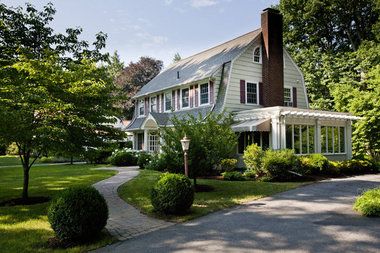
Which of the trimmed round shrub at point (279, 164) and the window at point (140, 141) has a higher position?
the window at point (140, 141)

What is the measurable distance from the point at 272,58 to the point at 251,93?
9.36 feet

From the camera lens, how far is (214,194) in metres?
11.7

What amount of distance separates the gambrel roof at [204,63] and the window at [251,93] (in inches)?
90.3

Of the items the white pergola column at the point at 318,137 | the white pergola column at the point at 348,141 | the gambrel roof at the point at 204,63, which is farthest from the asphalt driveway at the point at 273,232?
the gambrel roof at the point at 204,63

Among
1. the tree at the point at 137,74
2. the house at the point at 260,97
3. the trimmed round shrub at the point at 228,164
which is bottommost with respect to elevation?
the trimmed round shrub at the point at 228,164

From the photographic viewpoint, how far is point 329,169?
16547mm

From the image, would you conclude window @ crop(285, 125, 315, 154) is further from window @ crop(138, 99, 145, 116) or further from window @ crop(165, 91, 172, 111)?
window @ crop(138, 99, 145, 116)

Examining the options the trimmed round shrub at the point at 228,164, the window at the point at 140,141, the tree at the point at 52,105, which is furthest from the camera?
the window at the point at 140,141

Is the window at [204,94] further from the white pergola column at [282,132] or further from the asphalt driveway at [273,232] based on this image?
the asphalt driveway at [273,232]

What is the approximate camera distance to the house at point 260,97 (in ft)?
60.0

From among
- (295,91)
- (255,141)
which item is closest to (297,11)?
(295,91)

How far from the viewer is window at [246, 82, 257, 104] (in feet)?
70.2

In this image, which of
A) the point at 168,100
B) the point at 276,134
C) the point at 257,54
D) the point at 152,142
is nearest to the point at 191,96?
the point at 168,100

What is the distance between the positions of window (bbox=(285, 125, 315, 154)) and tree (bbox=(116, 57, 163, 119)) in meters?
32.0
